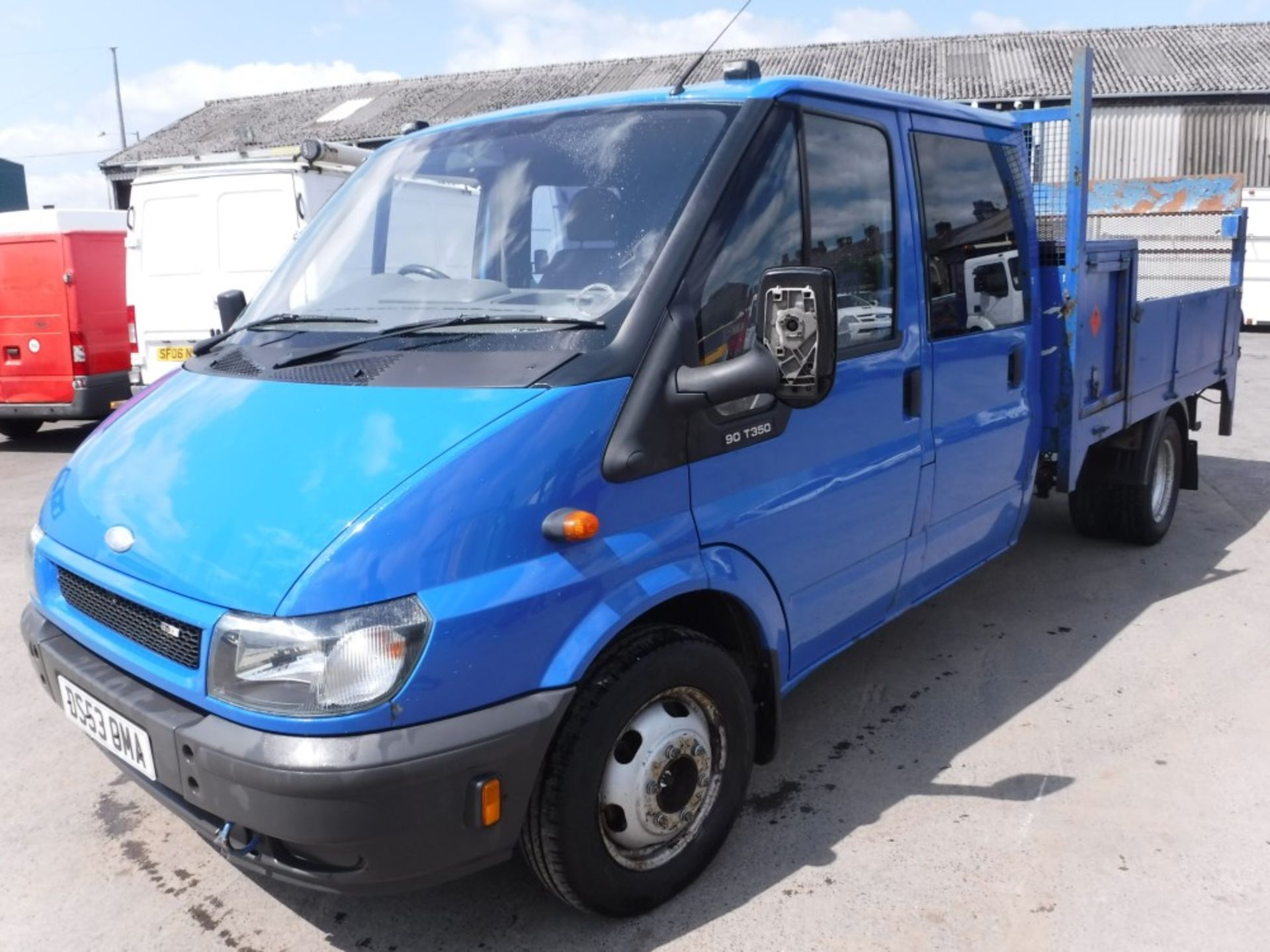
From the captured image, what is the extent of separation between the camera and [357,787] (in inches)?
85.0

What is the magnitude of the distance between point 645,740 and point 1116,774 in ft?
6.19

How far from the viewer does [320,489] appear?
2352mm

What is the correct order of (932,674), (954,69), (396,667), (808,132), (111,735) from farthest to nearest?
1. (954,69)
2. (932,674)
3. (808,132)
4. (111,735)
5. (396,667)

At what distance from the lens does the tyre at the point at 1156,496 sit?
5969 millimetres

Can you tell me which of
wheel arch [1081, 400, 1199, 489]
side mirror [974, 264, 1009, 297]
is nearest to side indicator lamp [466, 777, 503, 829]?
side mirror [974, 264, 1009, 297]

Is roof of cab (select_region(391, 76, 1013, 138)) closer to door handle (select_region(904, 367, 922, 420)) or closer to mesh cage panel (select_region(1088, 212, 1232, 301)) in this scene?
door handle (select_region(904, 367, 922, 420))

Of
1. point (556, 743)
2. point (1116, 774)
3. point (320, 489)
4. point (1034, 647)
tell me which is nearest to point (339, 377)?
point (320, 489)

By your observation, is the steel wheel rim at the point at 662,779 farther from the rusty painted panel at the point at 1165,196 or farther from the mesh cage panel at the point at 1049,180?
the rusty painted panel at the point at 1165,196

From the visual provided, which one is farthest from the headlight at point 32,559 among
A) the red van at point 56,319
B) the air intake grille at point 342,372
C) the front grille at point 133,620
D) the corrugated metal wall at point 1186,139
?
the corrugated metal wall at point 1186,139

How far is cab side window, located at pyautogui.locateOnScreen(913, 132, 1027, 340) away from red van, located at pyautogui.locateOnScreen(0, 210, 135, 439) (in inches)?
363

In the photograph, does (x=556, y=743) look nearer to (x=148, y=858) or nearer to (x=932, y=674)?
(x=148, y=858)

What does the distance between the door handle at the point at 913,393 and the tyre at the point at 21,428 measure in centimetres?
1106

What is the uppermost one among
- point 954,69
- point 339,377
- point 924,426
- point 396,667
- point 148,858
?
point 954,69

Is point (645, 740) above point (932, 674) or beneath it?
above
